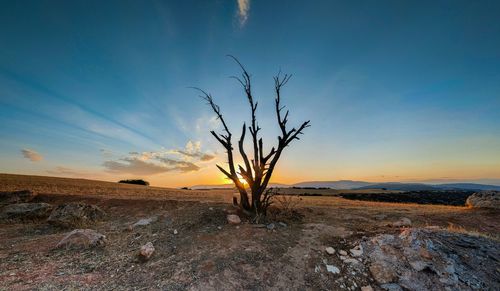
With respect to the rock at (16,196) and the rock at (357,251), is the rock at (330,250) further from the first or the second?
the rock at (16,196)

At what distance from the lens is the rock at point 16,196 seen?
16.1 metres

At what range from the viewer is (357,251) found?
7.79 metres

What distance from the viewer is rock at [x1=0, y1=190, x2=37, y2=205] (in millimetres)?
16078

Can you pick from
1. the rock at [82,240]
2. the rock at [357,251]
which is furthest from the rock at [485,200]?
the rock at [82,240]

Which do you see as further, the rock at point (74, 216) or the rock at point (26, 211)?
the rock at point (26, 211)

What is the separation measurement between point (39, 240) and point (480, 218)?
21724 millimetres

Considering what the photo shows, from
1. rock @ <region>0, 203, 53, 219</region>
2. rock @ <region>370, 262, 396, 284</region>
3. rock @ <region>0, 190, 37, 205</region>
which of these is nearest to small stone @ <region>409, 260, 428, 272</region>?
rock @ <region>370, 262, 396, 284</region>

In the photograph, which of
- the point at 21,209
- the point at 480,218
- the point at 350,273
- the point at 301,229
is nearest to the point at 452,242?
the point at 350,273

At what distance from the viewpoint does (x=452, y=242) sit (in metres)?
7.80

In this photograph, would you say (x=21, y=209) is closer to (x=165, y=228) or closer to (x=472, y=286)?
(x=165, y=228)

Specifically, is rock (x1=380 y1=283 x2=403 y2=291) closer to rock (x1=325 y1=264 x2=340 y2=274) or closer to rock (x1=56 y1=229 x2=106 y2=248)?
rock (x1=325 y1=264 x2=340 y2=274)

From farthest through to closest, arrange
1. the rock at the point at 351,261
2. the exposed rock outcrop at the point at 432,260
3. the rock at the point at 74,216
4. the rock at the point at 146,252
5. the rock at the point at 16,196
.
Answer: the rock at the point at 16,196
the rock at the point at 74,216
the rock at the point at 146,252
the rock at the point at 351,261
the exposed rock outcrop at the point at 432,260

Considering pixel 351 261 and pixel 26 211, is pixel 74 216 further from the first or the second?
pixel 351 261

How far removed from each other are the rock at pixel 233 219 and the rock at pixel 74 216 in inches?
268
